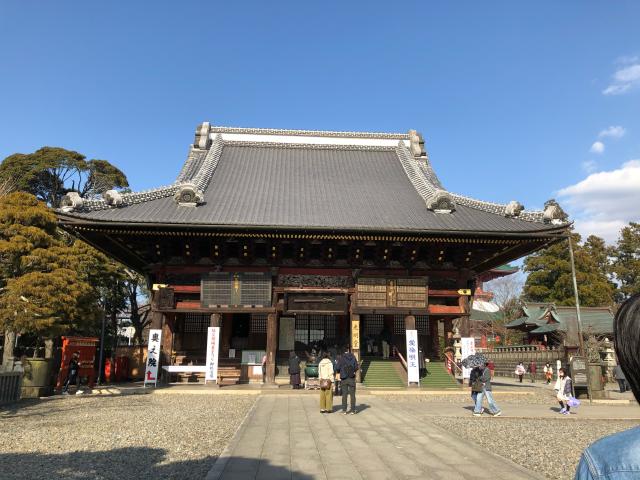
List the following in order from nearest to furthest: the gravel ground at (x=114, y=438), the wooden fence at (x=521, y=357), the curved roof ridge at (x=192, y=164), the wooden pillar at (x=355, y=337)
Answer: the gravel ground at (x=114, y=438)
the wooden pillar at (x=355, y=337)
the curved roof ridge at (x=192, y=164)
the wooden fence at (x=521, y=357)

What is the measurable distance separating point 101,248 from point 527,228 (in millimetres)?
17096

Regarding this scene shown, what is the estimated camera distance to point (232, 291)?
57.8 feet

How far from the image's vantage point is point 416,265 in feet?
60.8

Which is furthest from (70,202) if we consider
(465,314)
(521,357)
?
(521,357)

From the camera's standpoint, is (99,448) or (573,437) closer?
(99,448)

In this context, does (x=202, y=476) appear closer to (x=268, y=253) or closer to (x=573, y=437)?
(x=573, y=437)

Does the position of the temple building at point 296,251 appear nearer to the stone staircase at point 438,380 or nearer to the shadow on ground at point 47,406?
the stone staircase at point 438,380

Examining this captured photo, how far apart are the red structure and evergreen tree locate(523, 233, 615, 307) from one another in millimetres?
36821

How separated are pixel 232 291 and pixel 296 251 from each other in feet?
9.77

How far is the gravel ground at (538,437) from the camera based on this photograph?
6.55 meters

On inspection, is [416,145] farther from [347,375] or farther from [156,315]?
[347,375]

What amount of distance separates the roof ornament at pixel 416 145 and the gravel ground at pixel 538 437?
1661cm

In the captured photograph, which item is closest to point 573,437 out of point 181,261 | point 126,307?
point 181,261

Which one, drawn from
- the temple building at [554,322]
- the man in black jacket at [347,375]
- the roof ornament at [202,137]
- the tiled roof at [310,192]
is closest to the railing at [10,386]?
the tiled roof at [310,192]
